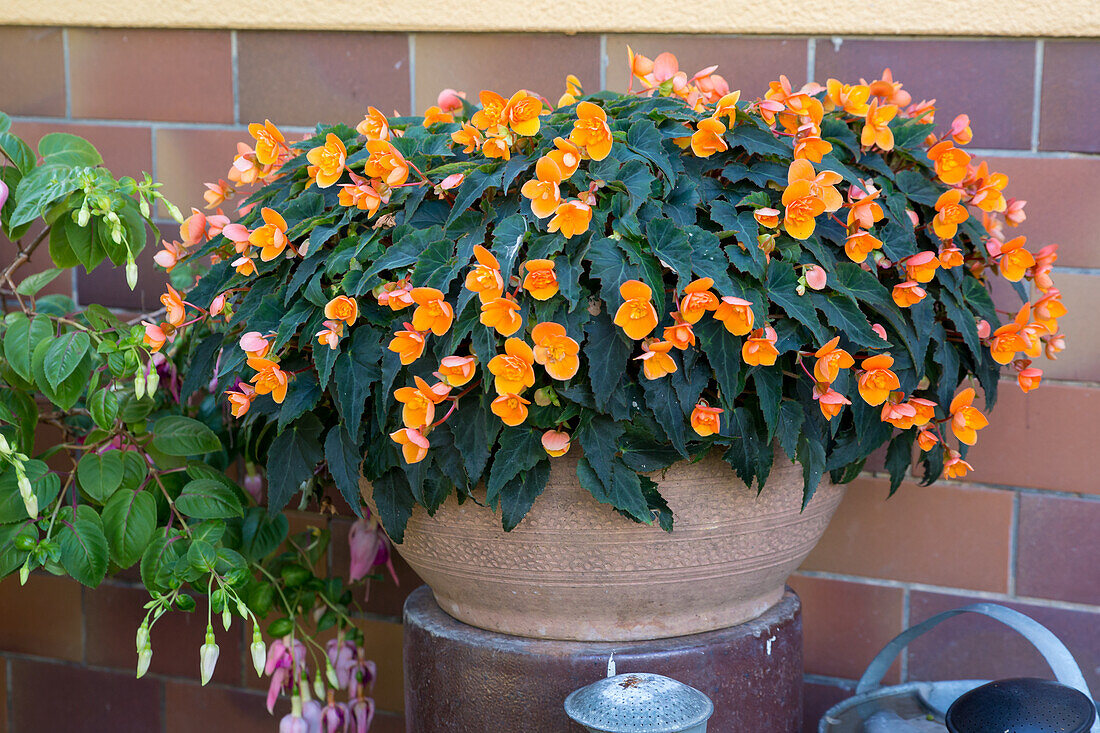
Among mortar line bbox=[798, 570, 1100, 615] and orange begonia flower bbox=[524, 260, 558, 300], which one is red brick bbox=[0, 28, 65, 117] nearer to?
orange begonia flower bbox=[524, 260, 558, 300]

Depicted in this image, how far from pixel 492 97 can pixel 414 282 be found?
218mm

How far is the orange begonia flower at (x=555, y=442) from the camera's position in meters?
0.95

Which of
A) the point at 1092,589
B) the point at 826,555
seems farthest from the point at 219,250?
the point at 1092,589

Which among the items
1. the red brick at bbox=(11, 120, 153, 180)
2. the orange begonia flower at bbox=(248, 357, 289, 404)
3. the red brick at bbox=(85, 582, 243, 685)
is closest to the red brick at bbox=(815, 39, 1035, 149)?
the orange begonia flower at bbox=(248, 357, 289, 404)

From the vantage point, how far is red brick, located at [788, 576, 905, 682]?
62.1 inches

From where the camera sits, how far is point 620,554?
1.08 meters

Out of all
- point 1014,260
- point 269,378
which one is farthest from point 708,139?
point 269,378

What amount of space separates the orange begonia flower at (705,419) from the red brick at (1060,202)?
32.1 inches

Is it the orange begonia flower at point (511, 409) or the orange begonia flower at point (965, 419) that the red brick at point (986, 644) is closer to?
the orange begonia flower at point (965, 419)

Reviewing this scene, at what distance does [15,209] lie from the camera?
1241 mm

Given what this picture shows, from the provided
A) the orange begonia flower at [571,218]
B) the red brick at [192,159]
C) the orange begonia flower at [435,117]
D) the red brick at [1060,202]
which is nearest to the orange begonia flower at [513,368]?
the orange begonia flower at [571,218]

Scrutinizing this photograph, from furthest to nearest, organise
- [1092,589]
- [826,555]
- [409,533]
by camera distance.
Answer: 1. [826,555]
2. [1092,589]
3. [409,533]

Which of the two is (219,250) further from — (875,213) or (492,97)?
(875,213)

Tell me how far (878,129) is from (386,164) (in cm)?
56
